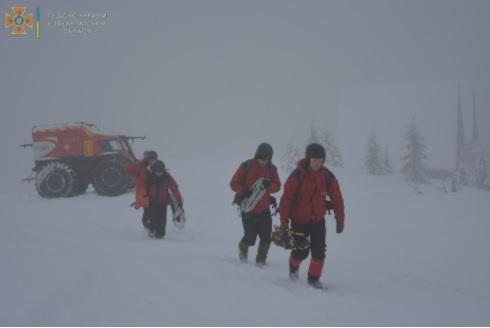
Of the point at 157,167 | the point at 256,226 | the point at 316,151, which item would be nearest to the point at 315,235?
the point at 316,151

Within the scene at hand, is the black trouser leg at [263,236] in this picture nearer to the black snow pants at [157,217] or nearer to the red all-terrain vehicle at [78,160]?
the black snow pants at [157,217]

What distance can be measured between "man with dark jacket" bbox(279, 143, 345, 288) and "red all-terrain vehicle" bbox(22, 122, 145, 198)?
12162mm

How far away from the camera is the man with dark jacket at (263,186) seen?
6.68 meters

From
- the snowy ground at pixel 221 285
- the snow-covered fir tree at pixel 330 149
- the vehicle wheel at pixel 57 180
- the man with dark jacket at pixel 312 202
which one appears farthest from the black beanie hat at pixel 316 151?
the snow-covered fir tree at pixel 330 149

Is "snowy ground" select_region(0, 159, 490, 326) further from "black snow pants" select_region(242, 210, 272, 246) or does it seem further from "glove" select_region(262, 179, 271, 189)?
"glove" select_region(262, 179, 271, 189)

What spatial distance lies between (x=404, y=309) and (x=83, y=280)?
3.94 m

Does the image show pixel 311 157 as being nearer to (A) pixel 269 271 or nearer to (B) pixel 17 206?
(A) pixel 269 271

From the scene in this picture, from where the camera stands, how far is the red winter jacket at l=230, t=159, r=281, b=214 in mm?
6703

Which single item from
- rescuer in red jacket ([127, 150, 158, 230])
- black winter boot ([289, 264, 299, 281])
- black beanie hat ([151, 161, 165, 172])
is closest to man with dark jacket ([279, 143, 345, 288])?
black winter boot ([289, 264, 299, 281])

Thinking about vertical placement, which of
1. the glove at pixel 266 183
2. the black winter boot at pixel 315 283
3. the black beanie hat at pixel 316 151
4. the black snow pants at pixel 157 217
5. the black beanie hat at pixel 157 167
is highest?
the black beanie hat at pixel 316 151

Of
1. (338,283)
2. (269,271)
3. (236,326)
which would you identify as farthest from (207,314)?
(338,283)

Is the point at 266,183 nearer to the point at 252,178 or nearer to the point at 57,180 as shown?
the point at 252,178

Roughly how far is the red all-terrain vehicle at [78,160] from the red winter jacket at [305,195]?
12.1m

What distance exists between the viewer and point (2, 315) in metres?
3.63
